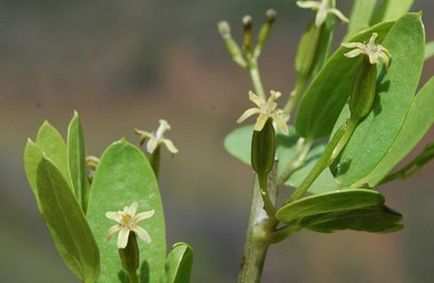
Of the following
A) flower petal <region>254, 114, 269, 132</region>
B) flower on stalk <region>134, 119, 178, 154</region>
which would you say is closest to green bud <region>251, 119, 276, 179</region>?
flower petal <region>254, 114, 269, 132</region>

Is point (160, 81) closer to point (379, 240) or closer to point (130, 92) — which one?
point (130, 92)

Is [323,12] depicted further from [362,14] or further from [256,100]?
[256,100]

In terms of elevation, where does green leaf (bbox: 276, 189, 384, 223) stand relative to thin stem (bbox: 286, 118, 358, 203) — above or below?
below

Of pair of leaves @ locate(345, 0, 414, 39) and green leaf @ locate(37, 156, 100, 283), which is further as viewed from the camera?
pair of leaves @ locate(345, 0, 414, 39)

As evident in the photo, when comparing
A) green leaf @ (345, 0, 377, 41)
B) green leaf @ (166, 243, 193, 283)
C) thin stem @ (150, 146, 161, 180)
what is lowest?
green leaf @ (166, 243, 193, 283)

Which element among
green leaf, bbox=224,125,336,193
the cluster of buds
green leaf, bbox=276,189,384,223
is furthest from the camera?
the cluster of buds

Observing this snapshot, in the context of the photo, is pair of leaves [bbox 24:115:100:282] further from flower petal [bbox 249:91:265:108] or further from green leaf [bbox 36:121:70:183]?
flower petal [bbox 249:91:265:108]

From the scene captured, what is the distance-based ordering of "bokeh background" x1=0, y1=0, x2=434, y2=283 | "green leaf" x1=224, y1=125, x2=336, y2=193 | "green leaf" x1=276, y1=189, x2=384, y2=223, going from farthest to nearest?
"bokeh background" x1=0, y1=0, x2=434, y2=283 → "green leaf" x1=224, y1=125, x2=336, y2=193 → "green leaf" x1=276, y1=189, x2=384, y2=223

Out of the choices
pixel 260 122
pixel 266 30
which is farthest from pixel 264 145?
pixel 266 30
